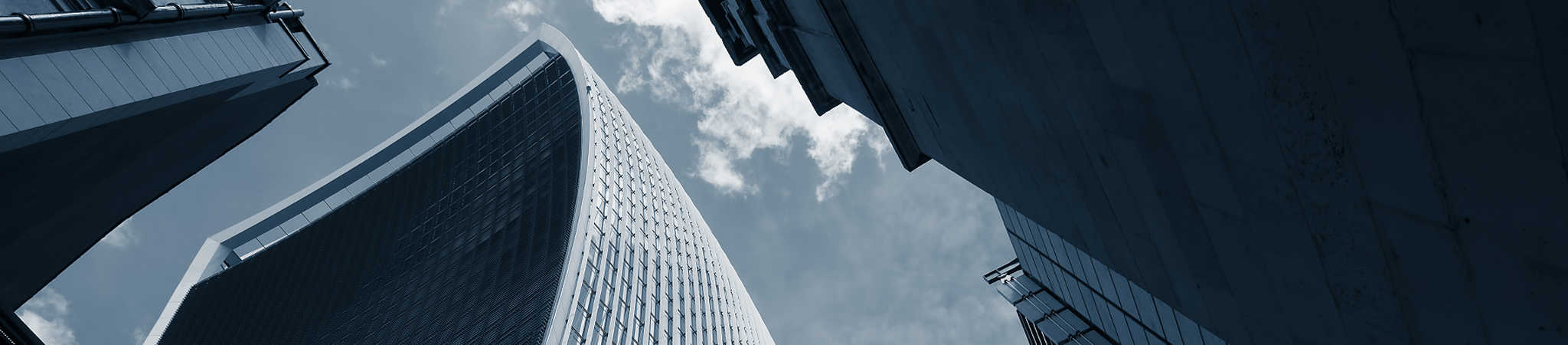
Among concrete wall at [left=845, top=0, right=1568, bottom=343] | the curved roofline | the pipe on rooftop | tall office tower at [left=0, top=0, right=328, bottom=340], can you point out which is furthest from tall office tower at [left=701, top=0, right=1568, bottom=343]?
the curved roofline

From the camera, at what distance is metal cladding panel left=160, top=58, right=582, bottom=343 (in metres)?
58.0

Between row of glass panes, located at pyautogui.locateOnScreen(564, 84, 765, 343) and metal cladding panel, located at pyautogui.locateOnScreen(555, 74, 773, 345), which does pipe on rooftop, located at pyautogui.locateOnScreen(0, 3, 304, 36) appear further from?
row of glass panes, located at pyautogui.locateOnScreen(564, 84, 765, 343)

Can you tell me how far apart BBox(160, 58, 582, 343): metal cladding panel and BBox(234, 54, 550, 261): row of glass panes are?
91.6 inches

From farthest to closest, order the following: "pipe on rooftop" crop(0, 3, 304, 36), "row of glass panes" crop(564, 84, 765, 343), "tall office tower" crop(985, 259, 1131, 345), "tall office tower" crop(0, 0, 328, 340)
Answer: "row of glass panes" crop(564, 84, 765, 343)
"tall office tower" crop(985, 259, 1131, 345)
"tall office tower" crop(0, 0, 328, 340)
"pipe on rooftop" crop(0, 3, 304, 36)

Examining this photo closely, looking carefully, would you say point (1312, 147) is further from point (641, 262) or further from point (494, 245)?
point (494, 245)

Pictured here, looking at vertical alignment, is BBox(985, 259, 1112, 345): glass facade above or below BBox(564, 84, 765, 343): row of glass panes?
below

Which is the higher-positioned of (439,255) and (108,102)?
(439,255)

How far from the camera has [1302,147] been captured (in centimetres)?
689

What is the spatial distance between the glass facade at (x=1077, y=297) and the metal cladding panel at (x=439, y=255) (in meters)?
25.2

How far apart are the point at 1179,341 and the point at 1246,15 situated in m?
→ 16.4

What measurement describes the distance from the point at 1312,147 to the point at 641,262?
214ft

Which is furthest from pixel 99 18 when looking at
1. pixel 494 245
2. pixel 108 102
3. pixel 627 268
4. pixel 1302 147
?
pixel 494 245

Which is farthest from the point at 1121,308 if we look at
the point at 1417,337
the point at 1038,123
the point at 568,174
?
the point at 568,174

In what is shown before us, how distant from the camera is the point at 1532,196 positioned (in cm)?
512
